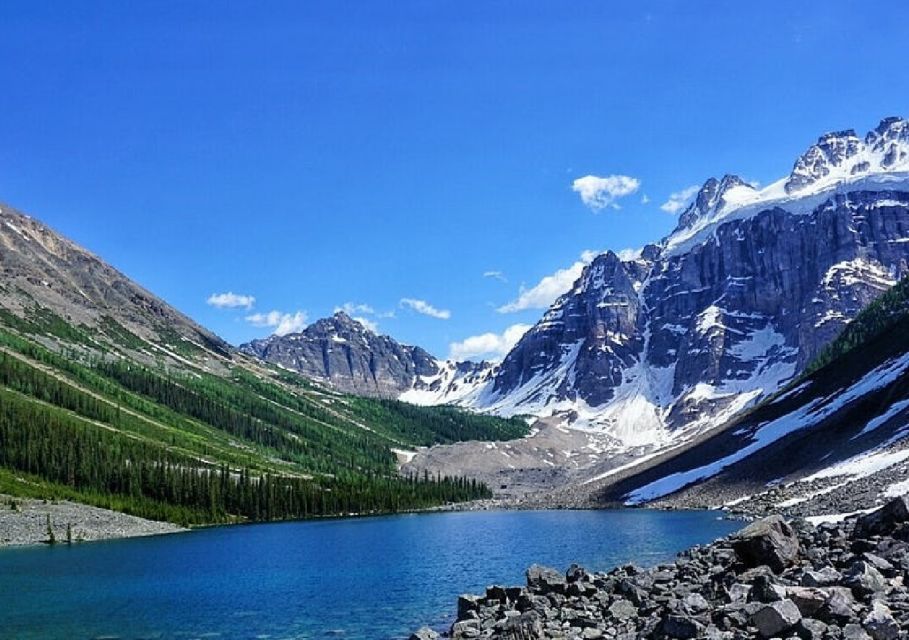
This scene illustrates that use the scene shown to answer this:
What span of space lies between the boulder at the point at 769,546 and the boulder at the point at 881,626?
12.0 metres

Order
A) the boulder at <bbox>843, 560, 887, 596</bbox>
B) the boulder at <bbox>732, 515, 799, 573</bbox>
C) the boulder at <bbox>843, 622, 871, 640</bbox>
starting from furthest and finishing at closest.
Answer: the boulder at <bbox>732, 515, 799, 573</bbox>, the boulder at <bbox>843, 560, 887, 596</bbox>, the boulder at <bbox>843, 622, 871, 640</bbox>

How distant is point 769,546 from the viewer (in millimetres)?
35531

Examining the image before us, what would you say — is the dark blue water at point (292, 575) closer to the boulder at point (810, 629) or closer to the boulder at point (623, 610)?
the boulder at point (623, 610)

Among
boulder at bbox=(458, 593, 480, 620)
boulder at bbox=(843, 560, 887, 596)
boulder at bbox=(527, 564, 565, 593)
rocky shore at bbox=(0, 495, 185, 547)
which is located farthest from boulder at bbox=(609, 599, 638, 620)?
rocky shore at bbox=(0, 495, 185, 547)

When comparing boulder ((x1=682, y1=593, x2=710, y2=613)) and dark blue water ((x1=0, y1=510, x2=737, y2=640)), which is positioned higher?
boulder ((x1=682, y1=593, x2=710, y2=613))

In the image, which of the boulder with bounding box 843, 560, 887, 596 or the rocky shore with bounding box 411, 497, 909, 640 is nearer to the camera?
the rocky shore with bounding box 411, 497, 909, 640

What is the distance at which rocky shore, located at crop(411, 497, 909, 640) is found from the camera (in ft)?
80.1

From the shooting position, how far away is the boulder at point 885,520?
35688 millimetres

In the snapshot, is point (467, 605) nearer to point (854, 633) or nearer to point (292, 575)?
point (854, 633)

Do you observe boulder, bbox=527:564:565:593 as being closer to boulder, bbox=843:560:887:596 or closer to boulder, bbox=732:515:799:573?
boulder, bbox=732:515:799:573

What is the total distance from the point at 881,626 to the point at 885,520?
16023mm

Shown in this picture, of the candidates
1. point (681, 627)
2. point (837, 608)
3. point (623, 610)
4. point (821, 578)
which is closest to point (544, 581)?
point (623, 610)

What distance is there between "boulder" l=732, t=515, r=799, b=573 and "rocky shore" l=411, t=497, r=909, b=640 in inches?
1.8

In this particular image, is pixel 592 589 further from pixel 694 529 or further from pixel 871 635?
pixel 694 529
